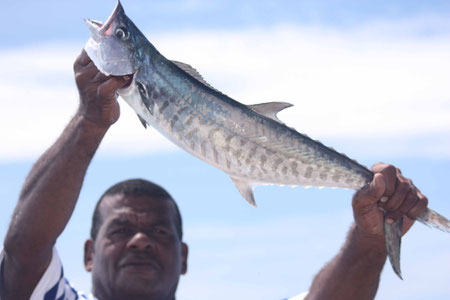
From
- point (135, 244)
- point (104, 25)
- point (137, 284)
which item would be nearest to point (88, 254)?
point (135, 244)

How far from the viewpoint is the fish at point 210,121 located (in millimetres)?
4957

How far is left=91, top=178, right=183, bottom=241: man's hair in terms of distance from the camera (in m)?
7.14

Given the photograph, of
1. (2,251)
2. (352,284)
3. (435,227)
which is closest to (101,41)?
(2,251)

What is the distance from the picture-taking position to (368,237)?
6.31m

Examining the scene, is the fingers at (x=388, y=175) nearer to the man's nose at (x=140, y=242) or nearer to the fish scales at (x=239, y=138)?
the fish scales at (x=239, y=138)

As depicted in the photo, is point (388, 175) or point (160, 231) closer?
point (388, 175)

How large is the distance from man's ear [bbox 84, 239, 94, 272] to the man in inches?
0.4

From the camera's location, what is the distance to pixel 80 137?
18.4 feet

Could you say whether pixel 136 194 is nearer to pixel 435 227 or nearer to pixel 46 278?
pixel 46 278

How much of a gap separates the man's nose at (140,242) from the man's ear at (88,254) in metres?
0.56

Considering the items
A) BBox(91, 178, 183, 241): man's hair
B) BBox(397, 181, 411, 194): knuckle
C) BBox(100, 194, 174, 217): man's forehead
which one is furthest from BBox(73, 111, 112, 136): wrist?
BBox(397, 181, 411, 194): knuckle

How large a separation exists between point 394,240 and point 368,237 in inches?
32.6

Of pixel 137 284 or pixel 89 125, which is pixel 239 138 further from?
pixel 137 284

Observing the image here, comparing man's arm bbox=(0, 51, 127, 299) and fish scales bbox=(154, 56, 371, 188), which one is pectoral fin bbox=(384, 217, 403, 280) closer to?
fish scales bbox=(154, 56, 371, 188)
